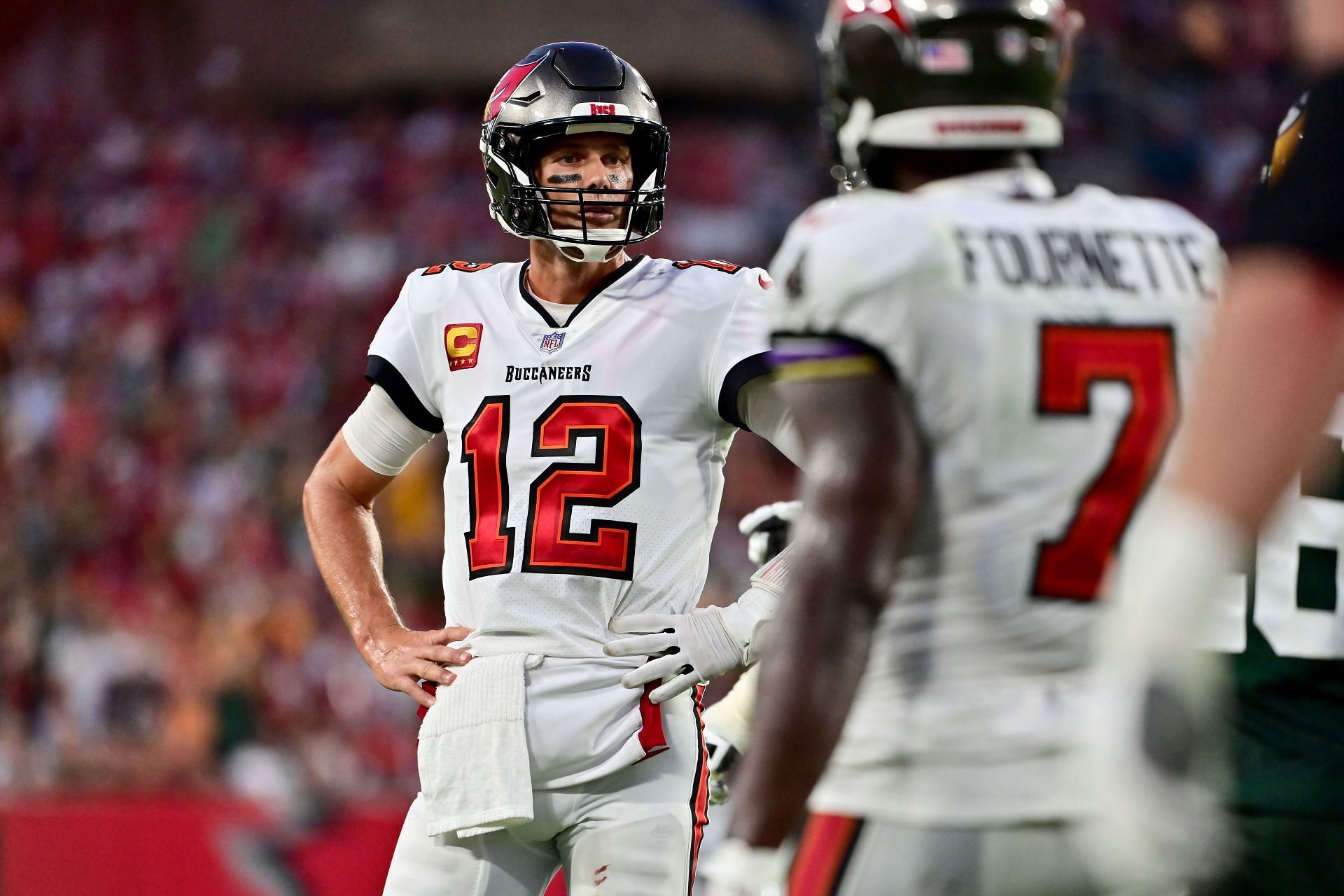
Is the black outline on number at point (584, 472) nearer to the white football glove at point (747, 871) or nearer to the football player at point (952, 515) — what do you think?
the football player at point (952, 515)

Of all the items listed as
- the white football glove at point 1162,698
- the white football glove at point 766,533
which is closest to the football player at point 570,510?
the white football glove at point 766,533

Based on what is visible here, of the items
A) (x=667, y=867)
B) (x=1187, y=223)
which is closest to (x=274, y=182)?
(x=667, y=867)

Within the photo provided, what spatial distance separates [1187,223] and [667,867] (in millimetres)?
1658

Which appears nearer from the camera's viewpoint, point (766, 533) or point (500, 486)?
point (500, 486)

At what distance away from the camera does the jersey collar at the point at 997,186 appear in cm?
197

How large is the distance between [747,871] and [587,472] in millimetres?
1585

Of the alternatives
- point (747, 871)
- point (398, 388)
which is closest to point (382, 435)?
point (398, 388)

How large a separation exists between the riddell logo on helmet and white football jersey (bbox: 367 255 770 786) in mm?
1297

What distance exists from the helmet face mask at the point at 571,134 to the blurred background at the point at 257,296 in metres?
3.57

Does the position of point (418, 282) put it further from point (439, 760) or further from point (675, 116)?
point (675, 116)

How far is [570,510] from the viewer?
3234 millimetres

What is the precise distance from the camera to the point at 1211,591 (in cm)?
140

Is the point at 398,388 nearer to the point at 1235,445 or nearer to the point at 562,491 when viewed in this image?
the point at 562,491

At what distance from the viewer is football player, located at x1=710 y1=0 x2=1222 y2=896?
1776mm
